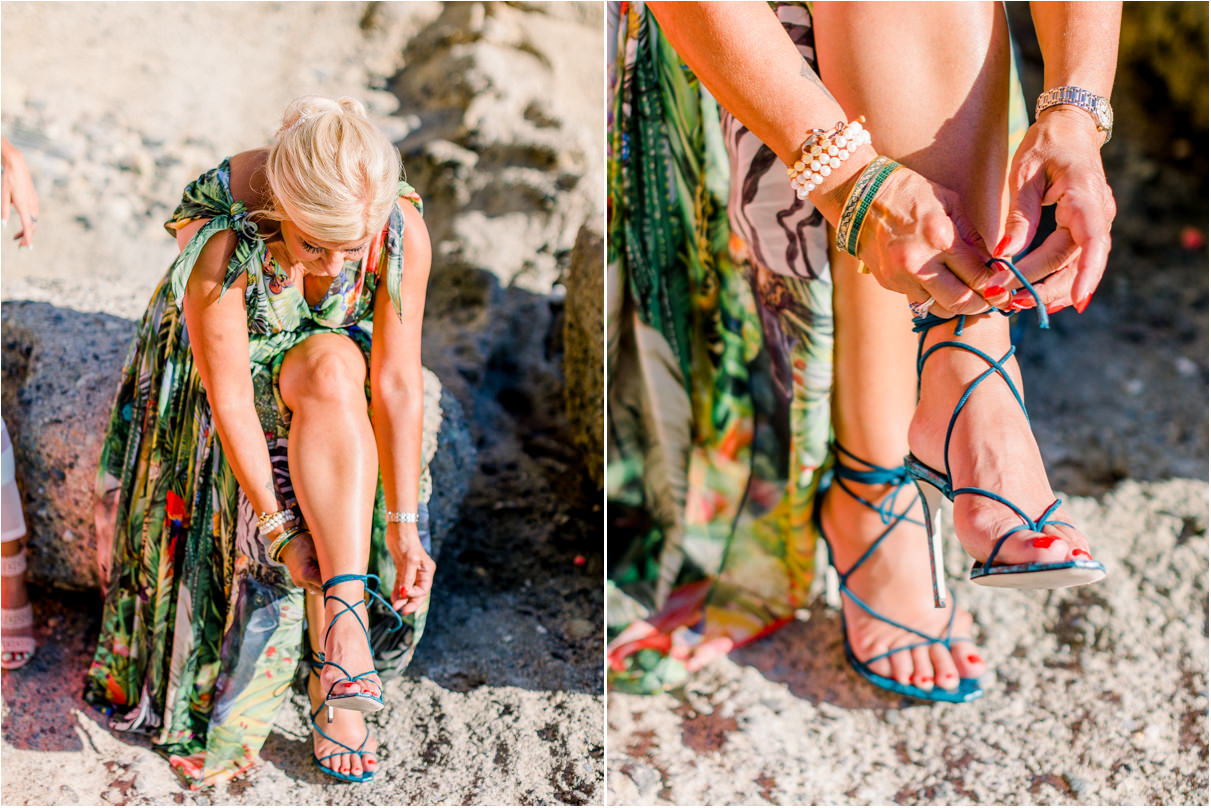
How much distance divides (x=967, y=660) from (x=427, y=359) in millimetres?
1395

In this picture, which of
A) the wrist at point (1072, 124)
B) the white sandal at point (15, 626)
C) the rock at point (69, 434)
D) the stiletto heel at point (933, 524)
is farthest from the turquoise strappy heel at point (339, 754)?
the wrist at point (1072, 124)

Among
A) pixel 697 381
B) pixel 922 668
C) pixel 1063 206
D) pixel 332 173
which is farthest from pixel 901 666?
pixel 332 173

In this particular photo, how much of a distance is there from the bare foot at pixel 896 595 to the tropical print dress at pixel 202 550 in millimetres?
859

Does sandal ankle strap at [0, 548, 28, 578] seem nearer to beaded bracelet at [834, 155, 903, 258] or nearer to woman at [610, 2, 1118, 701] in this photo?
Answer: woman at [610, 2, 1118, 701]

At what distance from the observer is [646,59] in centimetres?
185

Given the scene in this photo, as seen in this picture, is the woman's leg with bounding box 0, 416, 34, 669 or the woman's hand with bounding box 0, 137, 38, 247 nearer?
the woman's hand with bounding box 0, 137, 38, 247

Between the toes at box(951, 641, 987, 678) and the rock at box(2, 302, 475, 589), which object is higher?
the rock at box(2, 302, 475, 589)

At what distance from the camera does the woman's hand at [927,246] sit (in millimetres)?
1269

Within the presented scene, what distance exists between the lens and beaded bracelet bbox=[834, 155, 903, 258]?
4.30ft

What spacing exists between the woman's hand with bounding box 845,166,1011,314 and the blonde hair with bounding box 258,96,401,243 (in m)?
0.69

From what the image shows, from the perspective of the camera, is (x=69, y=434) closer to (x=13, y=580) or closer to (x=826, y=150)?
(x=13, y=580)

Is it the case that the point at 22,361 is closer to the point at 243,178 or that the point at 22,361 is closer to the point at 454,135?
the point at 243,178

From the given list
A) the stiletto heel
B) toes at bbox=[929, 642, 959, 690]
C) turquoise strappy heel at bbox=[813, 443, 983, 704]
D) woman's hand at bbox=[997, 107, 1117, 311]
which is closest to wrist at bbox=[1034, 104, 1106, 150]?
woman's hand at bbox=[997, 107, 1117, 311]

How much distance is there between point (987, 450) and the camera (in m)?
1.36
